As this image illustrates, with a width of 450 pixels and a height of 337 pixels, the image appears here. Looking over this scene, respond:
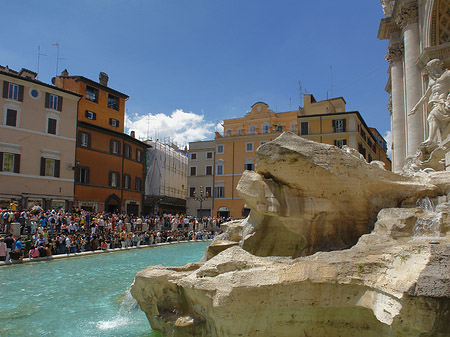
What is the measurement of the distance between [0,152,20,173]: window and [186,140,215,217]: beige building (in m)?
23.7

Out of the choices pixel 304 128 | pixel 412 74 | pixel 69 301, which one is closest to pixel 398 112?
pixel 412 74

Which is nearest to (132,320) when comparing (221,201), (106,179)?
(106,179)

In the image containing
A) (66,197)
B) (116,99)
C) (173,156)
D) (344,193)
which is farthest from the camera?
(173,156)

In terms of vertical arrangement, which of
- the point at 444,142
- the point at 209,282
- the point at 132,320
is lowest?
the point at 132,320

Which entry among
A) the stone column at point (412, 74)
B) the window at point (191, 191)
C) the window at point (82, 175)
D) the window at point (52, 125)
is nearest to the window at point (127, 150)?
the window at point (82, 175)

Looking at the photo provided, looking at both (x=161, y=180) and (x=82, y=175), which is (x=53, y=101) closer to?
(x=82, y=175)

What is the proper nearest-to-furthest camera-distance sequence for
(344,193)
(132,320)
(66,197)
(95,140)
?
(344,193) < (132,320) < (66,197) < (95,140)

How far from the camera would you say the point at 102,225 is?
2362 cm

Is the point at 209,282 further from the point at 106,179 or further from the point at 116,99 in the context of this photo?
the point at 116,99

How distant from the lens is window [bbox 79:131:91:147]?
3500 cm

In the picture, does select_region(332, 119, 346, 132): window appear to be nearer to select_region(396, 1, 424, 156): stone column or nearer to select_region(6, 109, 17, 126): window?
select_region(396, 1, 424, 156): stone column

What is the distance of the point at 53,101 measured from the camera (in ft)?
103

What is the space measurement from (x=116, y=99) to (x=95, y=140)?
6.66m

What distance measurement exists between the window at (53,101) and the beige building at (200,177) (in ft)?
70.3
